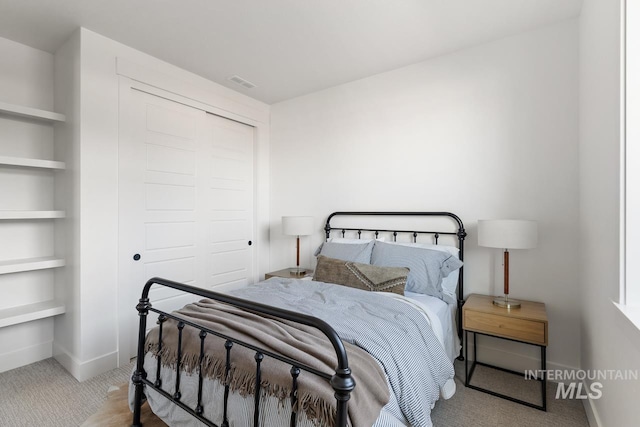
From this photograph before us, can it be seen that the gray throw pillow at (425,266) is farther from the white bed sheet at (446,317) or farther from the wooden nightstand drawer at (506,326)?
the wooden nightstand drawer at (506,326)

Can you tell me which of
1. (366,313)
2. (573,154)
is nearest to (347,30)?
(573,154)

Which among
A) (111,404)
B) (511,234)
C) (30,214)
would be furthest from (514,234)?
(30,214)

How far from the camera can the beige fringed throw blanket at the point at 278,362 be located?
1092 mm

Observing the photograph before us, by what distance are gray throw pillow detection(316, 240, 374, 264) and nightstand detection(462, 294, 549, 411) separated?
0.89 meters

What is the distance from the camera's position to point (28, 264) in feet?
7.75

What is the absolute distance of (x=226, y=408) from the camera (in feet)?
4.35

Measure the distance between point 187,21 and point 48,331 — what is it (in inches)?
A: 113

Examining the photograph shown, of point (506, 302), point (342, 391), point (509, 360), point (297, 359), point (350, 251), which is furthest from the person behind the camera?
point (350, 251)

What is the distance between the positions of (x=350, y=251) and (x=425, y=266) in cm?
69

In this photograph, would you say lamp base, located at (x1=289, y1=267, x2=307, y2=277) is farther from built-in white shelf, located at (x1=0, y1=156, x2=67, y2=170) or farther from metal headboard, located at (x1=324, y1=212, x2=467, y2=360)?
built-in white shelf, located at (x1=0, y1=156, x2=67, y2=170)

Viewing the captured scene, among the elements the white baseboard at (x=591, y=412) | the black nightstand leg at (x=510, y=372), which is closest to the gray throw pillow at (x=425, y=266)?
the black nightstand leg at (x=510, y=372)

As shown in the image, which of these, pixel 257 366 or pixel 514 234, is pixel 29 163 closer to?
pixel 257 366

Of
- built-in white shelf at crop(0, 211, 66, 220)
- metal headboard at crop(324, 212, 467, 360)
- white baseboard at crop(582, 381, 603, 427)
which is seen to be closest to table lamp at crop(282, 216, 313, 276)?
metal headboard at crop(324, 212, 467, 360)

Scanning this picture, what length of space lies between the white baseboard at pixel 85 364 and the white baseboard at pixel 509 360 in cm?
299
